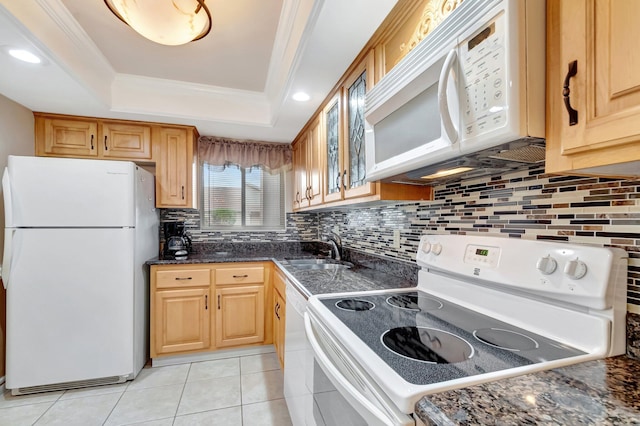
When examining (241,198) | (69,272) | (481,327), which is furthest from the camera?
(241,198)

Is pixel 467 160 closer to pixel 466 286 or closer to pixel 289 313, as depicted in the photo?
pixel 466 286

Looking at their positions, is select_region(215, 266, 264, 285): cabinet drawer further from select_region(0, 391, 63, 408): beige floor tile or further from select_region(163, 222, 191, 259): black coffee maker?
select_region(0, 391, 63, 408): beige floor tile

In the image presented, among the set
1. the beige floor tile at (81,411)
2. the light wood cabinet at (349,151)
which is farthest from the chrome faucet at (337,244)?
the beige floor tile at (81,411)

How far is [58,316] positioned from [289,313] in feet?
5.48

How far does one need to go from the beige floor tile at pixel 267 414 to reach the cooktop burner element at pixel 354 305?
1049 mm

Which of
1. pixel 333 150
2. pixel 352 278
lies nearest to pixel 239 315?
pixel 352 278

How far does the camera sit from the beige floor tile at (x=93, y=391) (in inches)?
A: 80.5

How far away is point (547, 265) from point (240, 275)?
2.30 metres

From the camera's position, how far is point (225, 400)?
6.52ft

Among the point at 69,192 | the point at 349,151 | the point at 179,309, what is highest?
the point at 349,151

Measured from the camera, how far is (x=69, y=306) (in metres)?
2.08

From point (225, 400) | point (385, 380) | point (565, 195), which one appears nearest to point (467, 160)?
point (565, 195)

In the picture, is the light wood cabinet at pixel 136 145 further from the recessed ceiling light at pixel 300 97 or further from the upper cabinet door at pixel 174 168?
the recessed ceiling light at pixel 300 97

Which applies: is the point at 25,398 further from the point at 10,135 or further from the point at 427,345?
the point at 427,345
